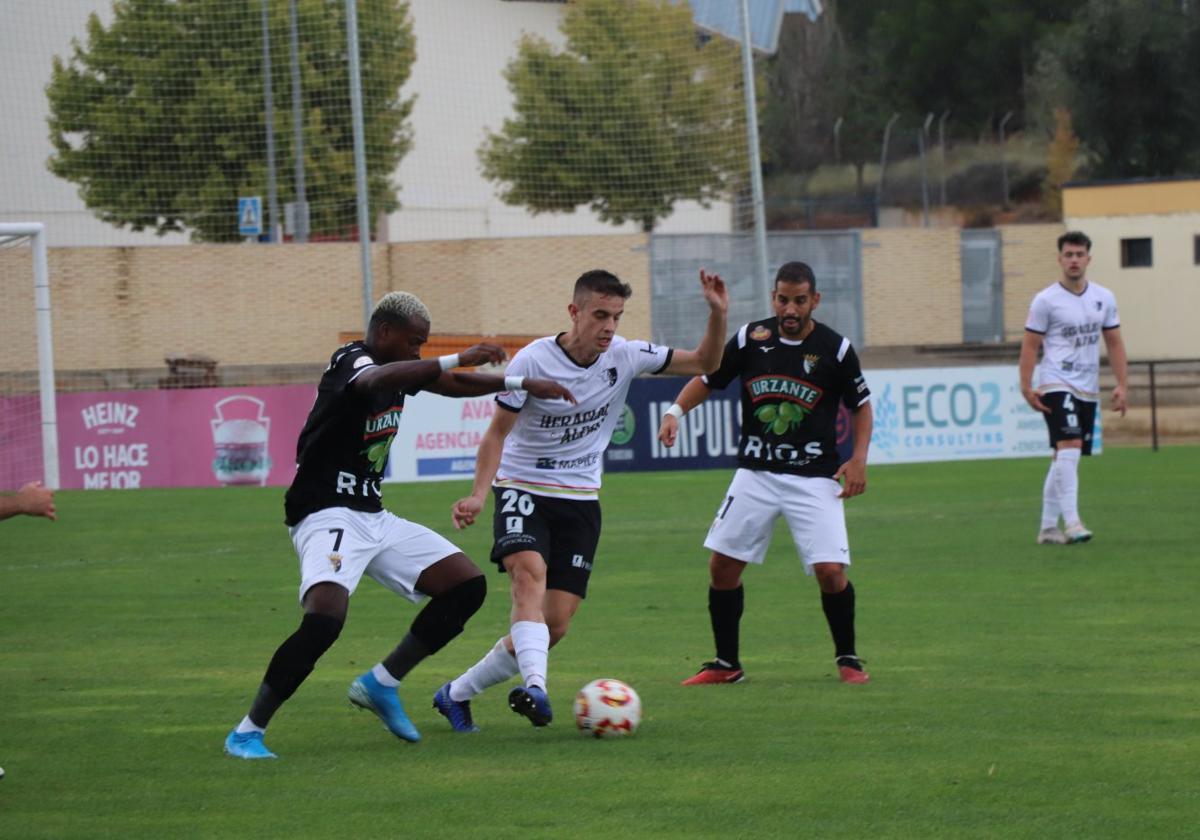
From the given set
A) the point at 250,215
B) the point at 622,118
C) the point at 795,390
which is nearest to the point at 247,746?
the point at 795,390

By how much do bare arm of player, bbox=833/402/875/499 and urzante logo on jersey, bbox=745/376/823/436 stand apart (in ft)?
0.77

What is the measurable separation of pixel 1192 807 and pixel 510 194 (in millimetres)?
32695

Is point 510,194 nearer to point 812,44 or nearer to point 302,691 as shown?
point 302,691

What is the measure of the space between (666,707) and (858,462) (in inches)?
60.1

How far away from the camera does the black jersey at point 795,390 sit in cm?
849

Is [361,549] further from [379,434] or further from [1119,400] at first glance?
[1119,400]

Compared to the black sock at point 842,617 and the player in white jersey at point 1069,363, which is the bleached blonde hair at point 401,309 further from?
the player in white jersey at point 1069,363

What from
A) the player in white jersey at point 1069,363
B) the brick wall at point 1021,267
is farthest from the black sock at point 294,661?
the brick wall at point 1021,267

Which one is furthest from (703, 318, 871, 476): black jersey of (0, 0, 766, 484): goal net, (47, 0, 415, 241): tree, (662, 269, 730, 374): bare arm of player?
(47, 0, 415, 241): tree

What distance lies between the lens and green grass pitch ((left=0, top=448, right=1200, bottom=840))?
575cm

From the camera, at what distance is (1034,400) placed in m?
13.8

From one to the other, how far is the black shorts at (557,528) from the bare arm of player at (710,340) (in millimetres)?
827

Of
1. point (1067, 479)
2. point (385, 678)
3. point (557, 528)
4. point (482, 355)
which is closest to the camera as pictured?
point (482, 355)

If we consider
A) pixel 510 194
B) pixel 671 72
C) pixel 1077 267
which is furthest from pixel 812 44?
pixel 1077 267
